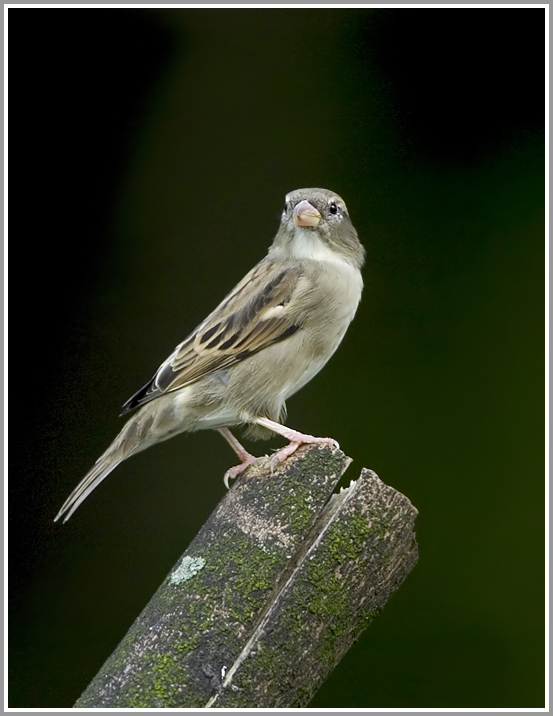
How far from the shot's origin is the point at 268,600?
229 cm

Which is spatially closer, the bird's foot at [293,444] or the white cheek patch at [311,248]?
the bird's foot at [293,444]

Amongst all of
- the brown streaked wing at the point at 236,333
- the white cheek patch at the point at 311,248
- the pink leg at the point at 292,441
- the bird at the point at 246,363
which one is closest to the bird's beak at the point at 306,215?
the bird at the point at 246,363

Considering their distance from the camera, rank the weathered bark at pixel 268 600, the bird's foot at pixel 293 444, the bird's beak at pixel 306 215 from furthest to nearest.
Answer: the bird's beak at pixel 306 215 → the bird's foot at pixel 293 444 → the weathered bark at pixel 268 600

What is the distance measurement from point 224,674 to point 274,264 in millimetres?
2066

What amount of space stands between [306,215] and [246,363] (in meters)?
0.73

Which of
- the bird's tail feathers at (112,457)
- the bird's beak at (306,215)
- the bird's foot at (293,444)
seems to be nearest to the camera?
the bird's foot at (293,444)

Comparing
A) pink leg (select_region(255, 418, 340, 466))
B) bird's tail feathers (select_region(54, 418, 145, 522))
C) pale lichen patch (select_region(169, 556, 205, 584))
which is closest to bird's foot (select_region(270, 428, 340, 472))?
pink leg (select_region(255, 418, 340, 466))

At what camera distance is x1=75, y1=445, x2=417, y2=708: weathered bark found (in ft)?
7.29

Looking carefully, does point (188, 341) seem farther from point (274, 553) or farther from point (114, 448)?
point (274, 553)

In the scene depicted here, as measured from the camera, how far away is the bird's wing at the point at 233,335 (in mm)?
3488

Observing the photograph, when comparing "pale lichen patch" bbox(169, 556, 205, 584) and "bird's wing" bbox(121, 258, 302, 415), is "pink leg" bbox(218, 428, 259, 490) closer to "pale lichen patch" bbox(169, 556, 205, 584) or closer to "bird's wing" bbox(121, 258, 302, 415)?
"bird's wing" bbox(121, 258, 302, 415)

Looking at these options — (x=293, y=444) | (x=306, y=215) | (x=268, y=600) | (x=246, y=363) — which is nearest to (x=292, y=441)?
(x=293, y=444)

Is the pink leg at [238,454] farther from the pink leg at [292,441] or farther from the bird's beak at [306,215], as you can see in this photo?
the bird's beak at [306,215]

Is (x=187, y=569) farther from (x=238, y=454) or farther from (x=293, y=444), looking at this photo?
(x=238, y=454)
